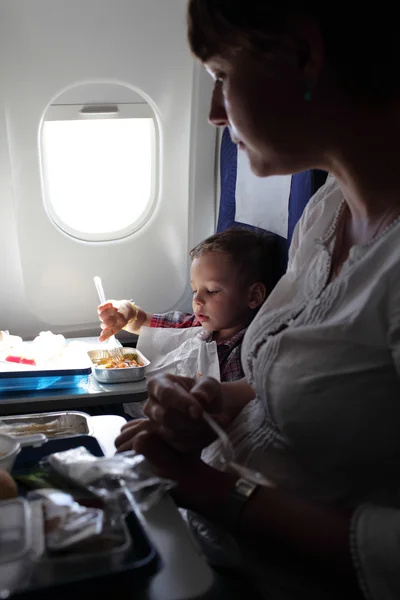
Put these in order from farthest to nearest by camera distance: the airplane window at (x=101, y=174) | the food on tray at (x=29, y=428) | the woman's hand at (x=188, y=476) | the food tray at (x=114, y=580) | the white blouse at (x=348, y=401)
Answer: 1. the airplane window at (x=101, y=174)
2. the food on tray at (x=29, y=428)
3. the woman's hand at (x=188, y=476)
4. the white blouse at (x=348, y=401)
5. the food tray at (x=114, y=580)

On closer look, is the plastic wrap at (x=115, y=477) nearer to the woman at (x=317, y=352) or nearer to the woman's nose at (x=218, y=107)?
the woman at (x=317, y=352)

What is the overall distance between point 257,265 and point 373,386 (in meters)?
1.32

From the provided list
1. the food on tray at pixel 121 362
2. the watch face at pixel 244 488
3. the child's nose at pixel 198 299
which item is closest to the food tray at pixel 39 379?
the food on tray at pixel 121 362

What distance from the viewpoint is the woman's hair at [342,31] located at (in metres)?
0.86

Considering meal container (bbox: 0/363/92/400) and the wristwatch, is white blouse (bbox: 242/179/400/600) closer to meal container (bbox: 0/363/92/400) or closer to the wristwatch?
the wristwatch

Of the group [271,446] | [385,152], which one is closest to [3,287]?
[271,446]

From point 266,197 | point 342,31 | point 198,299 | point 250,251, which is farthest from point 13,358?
point 342,31

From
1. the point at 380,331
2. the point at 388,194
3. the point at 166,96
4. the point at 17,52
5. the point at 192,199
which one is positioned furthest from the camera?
the point at 192,199

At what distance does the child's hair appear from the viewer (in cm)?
212

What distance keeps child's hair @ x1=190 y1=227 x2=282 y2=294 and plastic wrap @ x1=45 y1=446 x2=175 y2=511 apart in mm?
1285

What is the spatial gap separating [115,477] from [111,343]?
139 cm

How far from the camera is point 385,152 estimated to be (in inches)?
38.0

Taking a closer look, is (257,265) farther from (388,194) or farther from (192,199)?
(388,194)

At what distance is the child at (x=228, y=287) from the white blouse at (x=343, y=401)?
104 centimetres
